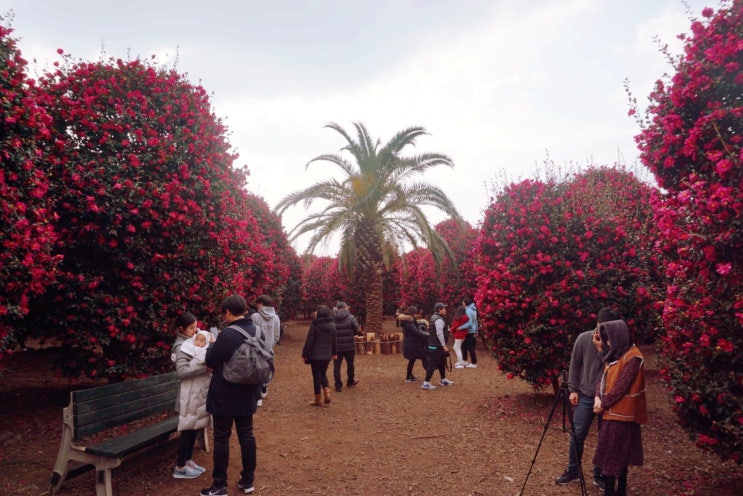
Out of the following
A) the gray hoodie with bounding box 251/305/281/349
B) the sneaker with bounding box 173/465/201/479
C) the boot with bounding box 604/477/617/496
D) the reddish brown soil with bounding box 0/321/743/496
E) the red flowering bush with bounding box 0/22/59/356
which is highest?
the red flowering bush with bounding box 0/22/59/356

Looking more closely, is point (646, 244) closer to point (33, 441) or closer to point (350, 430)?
point (350, 430)

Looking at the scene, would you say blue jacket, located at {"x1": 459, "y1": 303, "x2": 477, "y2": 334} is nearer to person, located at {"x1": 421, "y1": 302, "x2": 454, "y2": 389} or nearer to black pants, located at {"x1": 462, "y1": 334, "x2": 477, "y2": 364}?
black pants, located at {"x1": 462, "y1": 334, "x2": 477, "y2": 364}

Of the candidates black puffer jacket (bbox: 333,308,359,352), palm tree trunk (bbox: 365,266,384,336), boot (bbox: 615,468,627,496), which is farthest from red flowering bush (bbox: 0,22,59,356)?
palm tree trunk (bbox: 365,266,384,336)

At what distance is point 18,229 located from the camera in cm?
448

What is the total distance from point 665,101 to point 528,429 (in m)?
4.93

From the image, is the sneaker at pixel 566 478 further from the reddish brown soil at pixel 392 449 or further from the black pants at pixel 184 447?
the black pants at pixel 184 447

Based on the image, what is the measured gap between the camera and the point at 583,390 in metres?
4.66

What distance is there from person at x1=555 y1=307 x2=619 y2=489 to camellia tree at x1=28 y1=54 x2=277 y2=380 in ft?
16.9

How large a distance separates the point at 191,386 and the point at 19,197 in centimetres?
275

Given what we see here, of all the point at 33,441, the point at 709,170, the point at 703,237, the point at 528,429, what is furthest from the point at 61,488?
the point at 709,170

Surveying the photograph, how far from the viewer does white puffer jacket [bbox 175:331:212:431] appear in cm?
461

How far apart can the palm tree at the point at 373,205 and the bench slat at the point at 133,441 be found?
416 inches

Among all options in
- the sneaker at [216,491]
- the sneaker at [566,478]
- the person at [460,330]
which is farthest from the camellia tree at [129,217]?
the person at [460,330]

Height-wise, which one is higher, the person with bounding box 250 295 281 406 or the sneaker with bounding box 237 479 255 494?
the person with bounding box 250 295 281 406
